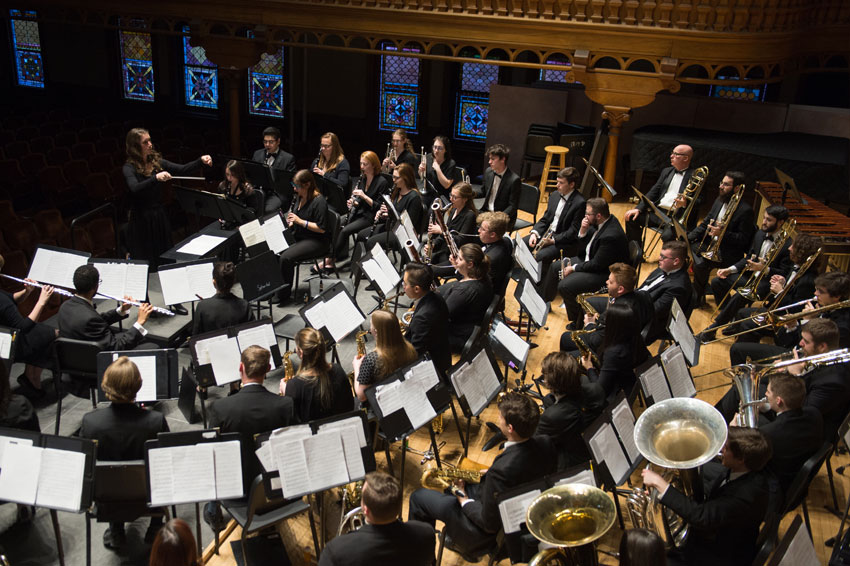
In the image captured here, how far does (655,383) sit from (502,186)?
3.99 metres

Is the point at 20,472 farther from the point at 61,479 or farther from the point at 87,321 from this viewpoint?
the point at 87,321

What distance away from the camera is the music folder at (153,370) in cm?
483

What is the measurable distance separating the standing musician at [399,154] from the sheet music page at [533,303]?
140 inches

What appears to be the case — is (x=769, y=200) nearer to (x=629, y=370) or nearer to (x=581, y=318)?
(x=581, y=318)

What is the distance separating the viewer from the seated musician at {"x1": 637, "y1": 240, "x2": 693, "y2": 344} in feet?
20.2

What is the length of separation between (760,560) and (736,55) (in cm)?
774

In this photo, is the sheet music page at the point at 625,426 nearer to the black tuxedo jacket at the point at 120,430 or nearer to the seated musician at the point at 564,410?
the seated musician at the point at 564,410

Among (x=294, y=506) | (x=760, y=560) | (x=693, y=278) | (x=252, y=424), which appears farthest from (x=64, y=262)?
(x=693, y=278)

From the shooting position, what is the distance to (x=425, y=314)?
5.52 m

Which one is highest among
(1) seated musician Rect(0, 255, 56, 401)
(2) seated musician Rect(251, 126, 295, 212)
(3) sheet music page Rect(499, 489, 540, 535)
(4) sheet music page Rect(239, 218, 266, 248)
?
(2) seated musician Rect(251, 126, 295, 212)

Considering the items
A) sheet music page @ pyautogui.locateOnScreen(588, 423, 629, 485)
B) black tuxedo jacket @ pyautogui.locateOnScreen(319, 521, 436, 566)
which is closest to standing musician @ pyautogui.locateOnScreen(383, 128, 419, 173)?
sheet music page @ pyautogui.locateOnScreen(588, 423, 629, 485)

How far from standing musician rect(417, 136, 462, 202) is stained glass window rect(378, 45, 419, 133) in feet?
21.3

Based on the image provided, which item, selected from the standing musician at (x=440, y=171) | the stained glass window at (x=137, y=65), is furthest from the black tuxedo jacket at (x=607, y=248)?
the stained glass window at (x=137, y=65)

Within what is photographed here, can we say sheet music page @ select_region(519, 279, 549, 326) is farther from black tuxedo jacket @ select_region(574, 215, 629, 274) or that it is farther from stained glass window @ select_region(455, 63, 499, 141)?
stained glass window @ select_region(455, 63, 499, 141)
